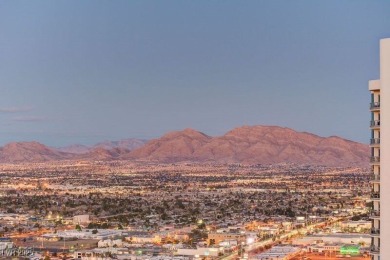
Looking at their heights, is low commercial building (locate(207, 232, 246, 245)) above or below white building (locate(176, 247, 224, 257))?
above

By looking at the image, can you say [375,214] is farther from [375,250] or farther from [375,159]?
[375,159]

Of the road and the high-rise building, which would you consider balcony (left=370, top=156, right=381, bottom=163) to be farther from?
the road

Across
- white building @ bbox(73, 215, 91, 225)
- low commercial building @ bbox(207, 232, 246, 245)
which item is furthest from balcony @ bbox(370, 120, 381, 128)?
white building @ bbox(73, 215, 91, 225)

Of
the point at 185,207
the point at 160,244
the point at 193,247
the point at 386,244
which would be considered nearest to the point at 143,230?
the point at 160,244

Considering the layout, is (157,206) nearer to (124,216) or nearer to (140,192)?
(124,216)

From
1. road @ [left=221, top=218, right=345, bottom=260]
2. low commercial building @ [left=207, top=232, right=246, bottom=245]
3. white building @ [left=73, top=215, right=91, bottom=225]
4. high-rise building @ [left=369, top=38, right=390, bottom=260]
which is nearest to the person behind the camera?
high-rise building @ [left=369, top=38, right=390, bottom=260]

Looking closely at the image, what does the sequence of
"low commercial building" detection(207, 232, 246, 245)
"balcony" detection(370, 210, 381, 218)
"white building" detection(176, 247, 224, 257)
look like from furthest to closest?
1. "low commercial building" detection(207, 232, 246, 245)
2. "white building" detection(176, 247, 224, 257)
3. "balcony" detection(370, 210, 381, 218)

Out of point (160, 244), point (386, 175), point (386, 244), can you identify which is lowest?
point (160, 244)


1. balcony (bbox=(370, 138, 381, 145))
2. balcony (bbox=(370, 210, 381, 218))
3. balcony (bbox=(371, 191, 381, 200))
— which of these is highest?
balcony (bbox=(370, 138, 381, 145))

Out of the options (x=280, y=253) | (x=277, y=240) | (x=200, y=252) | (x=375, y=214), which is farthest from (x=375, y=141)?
(x=277, y=240)

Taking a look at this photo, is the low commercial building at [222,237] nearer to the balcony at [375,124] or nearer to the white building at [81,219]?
the white building at [81,219]

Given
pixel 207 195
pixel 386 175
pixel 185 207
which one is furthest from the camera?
pixel 207 195
